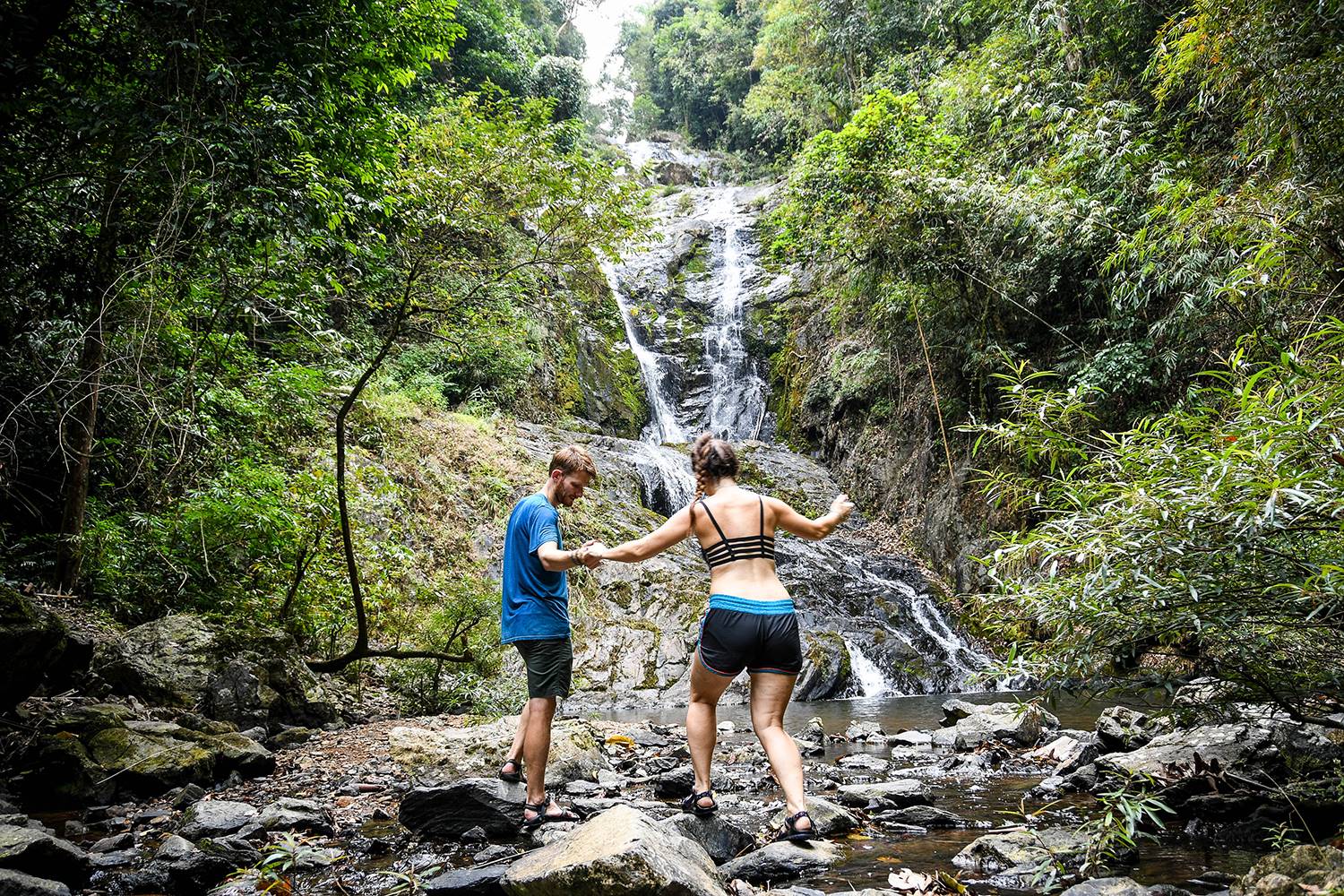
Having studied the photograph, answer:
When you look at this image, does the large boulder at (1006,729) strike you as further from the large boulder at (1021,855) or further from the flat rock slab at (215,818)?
the flat rock slab at (215,818)

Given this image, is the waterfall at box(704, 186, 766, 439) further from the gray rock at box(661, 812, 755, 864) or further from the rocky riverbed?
the gray rock at box(661, 812, 755, 864)

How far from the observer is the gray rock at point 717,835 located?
318 centimetres

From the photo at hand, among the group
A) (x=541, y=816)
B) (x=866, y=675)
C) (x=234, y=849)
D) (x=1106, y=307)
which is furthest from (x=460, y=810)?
(x=1106, y=307)

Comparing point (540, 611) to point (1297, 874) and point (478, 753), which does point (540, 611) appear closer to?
point (478, 753)

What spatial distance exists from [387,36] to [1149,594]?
8761 millimetres

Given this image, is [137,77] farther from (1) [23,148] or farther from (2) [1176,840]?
(2) [1176,840]

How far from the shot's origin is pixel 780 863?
2.96m

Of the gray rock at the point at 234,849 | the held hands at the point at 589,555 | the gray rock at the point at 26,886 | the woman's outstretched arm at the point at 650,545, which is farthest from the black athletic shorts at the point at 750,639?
the gray rock at the point at 26,886

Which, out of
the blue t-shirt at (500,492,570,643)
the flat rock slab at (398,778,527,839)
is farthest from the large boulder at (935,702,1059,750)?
the flat rock slab at (398,778,527,839)

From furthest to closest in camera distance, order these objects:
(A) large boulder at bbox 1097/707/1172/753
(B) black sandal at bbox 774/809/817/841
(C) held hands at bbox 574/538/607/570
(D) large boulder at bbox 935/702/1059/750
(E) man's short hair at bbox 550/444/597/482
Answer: (D) large boulder at bbox 935/702/1059/750
(A) large boulder at bbox 1097/707/1172/753
(E) man's short hair at bbox 550/444/597/482
(C) held hands at bbox 574/538/607/570
(B) black sandal at bbox 774/809/817/841

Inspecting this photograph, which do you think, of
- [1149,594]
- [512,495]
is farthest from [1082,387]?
[512,495]

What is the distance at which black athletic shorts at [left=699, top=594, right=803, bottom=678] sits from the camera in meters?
3.41

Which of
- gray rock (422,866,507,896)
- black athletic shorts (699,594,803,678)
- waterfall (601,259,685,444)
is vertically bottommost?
gray rock (422,866,507,896)

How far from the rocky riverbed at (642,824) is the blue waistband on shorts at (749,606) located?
0.99 metres
